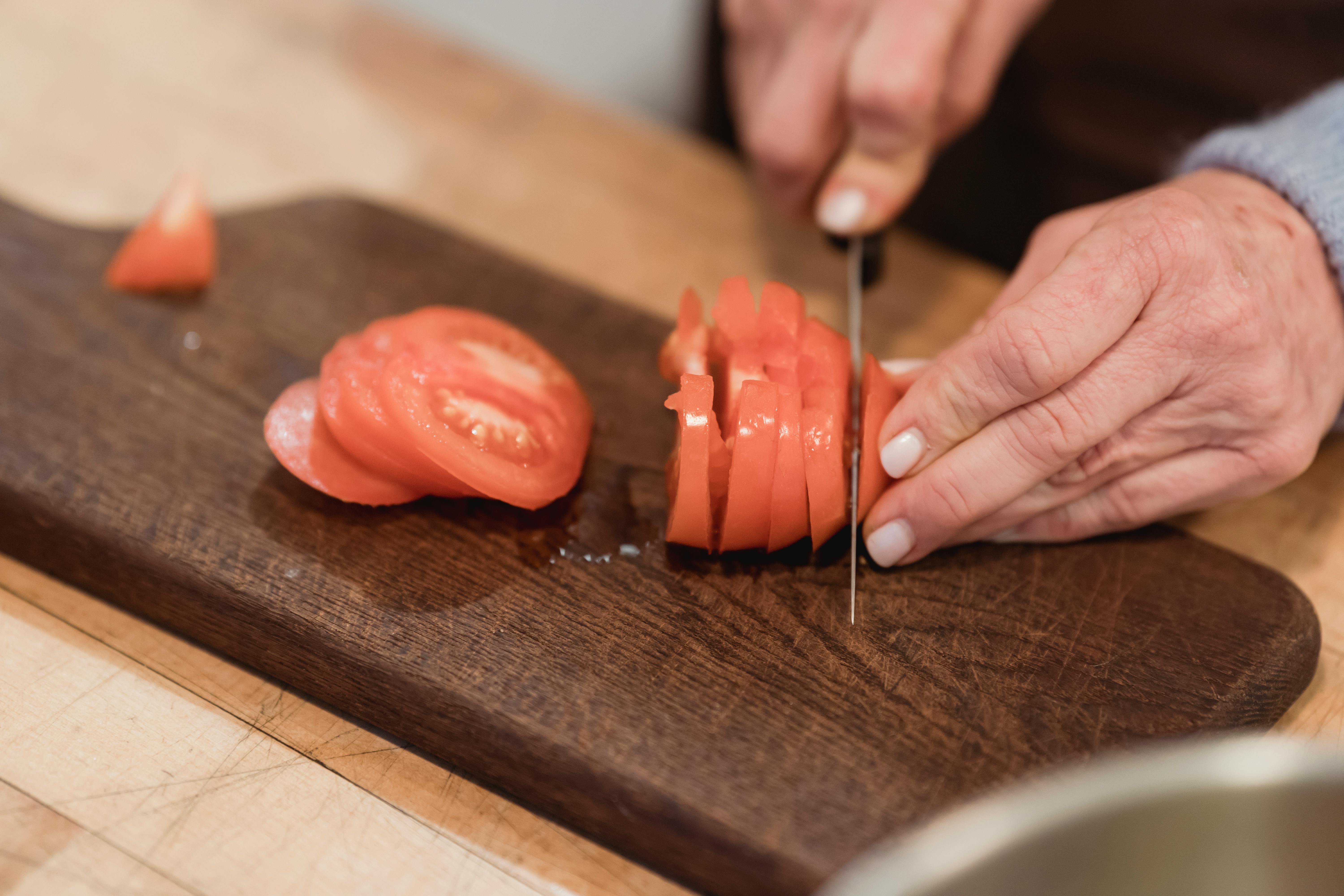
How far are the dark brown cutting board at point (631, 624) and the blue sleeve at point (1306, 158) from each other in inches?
23.6

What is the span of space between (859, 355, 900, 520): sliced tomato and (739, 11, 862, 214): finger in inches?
31.2

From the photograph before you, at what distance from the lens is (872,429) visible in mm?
1685

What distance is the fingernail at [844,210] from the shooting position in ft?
7.43

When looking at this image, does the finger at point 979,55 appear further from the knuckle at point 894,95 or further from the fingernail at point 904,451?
the fingernail at point 904,451

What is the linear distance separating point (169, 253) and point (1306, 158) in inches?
89.0

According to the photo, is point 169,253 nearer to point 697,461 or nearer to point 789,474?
point 697,461

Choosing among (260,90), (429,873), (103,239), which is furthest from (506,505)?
(260,90)

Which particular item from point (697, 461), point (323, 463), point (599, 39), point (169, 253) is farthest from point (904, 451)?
point (599, 39)

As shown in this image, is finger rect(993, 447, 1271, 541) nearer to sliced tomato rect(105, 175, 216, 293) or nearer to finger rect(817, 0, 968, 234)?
finger rect(817, 0, 968, 234)

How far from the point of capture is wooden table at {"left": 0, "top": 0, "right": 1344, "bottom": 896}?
148 cm

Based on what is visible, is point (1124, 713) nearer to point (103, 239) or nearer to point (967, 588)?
point (967, 588)

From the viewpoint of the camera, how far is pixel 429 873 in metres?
1.46

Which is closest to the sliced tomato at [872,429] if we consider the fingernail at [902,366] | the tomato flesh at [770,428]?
the tomato flesh at [770,428]

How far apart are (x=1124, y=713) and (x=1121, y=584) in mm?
274
